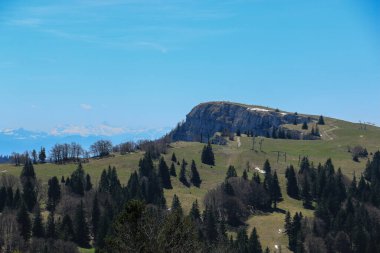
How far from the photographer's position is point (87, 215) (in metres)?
178

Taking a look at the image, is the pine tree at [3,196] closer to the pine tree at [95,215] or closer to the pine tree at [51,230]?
the pine tree at [51,230]

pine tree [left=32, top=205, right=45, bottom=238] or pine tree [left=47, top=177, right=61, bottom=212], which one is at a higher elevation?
pine tree [left=47, top=177, right=61, bottom=212]

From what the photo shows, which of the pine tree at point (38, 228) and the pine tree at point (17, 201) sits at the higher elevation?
the pine tree at point (17, 201)

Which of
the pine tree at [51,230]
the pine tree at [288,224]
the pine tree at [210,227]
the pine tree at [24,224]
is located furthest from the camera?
the pine tree at [288,224]

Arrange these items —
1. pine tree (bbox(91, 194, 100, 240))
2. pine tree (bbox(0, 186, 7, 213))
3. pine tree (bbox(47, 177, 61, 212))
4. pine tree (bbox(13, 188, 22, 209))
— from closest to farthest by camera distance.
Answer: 1. pine tree (bbox(91, 194, 100, 240))
2. pine tree (bbox(13, 188, 22, 209))
3. pine tree (bbox(0, 186, 7, 213))
4. pine tree (bbox(47, 177, 61, 212))

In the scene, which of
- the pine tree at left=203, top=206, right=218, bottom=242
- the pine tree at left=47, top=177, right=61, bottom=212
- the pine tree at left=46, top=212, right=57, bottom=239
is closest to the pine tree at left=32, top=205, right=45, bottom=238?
the pine tree at left=46, top=212, right=57, bottom=239

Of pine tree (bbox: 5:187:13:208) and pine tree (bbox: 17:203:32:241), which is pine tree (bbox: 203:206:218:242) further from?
pine tree (bbox: 5:187:13:208)

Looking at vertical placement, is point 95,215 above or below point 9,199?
below

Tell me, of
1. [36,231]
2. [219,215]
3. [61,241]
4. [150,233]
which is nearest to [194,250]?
[150,233]

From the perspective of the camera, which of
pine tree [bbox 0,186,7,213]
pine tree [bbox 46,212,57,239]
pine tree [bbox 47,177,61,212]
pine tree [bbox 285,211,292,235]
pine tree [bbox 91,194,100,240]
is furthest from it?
pine tree [bbox 47,177,61,212]

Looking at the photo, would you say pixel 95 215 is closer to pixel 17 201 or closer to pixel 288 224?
pixel 17 201

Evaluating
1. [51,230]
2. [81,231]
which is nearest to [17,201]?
[51,230]

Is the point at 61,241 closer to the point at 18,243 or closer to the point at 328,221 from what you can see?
the point at 18,243

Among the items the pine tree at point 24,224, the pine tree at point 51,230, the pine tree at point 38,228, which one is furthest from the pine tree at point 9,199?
the pine tree at point 51,230
